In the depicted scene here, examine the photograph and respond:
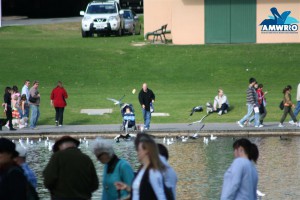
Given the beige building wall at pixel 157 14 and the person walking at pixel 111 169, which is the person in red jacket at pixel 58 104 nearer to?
the beige building wall at pixel 157 14

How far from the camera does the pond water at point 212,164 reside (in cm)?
1829

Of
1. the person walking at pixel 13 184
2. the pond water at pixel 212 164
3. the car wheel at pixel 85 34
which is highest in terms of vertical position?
the car wheel at pixel 85 34

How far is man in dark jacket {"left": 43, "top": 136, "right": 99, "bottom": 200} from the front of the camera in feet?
34.6

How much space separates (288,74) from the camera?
43656 millimetres

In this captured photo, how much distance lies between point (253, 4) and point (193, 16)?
10.0 feet

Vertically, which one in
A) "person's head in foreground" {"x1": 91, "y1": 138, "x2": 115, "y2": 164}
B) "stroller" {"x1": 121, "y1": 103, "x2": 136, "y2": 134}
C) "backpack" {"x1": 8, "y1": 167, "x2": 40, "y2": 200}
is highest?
"person's head in foreground" {"x1": 91, "y1": 138, "x2": 115, "y2": 164}

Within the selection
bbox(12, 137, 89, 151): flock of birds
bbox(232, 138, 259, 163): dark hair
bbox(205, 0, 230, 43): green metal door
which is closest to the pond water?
bbox(12, 137, 89, 151): flock of birds

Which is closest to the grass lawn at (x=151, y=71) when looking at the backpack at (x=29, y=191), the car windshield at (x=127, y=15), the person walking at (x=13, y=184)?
the car windshield at (x=127, y=15)

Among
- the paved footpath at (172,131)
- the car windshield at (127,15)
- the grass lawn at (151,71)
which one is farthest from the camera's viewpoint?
the car windshield at (127,15)

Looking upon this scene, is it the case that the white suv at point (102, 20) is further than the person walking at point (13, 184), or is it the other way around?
the white suv at point (102, 20)

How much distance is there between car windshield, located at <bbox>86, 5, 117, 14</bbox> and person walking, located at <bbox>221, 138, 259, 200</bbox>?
45.1 metres

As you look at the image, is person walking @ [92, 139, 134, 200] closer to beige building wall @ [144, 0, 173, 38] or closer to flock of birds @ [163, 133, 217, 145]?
flock of birds @ [163, 133, 217, 145]

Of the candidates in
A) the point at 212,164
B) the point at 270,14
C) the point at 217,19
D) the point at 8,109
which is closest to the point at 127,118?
the point at 8,109

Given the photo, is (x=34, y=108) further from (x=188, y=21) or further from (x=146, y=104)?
(x=188, y=21)
